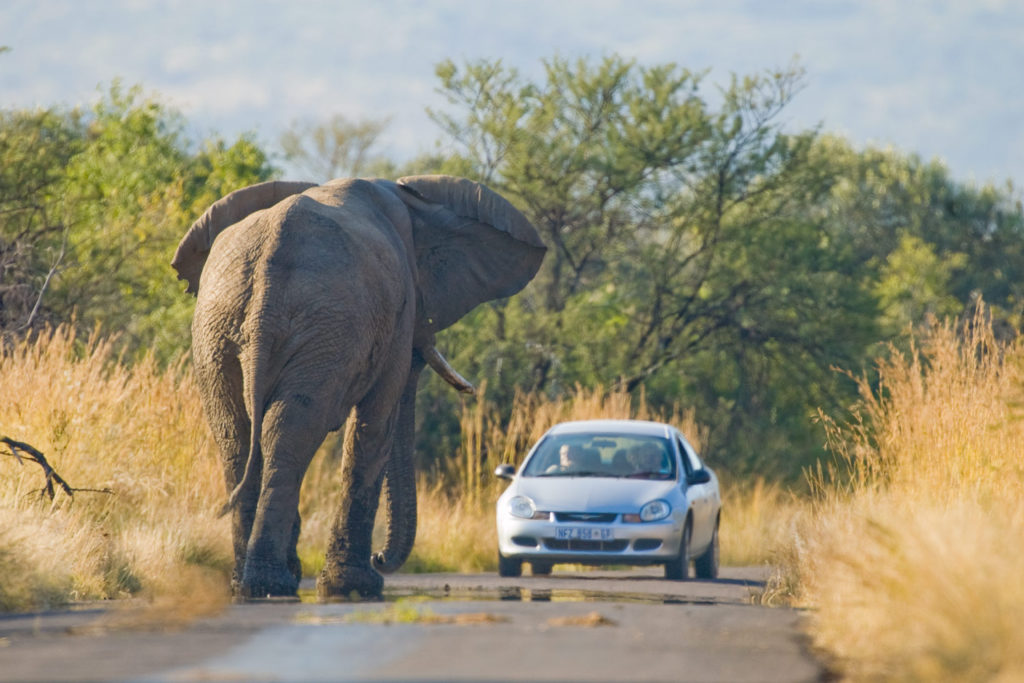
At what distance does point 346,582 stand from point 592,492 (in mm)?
4102

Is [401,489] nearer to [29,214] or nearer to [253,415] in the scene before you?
[253,415]

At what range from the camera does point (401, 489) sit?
13.1 m

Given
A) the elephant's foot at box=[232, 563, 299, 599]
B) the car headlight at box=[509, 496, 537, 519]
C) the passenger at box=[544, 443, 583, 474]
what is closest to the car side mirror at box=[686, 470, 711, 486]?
the passenger at box=[544, 443, 583, 474]

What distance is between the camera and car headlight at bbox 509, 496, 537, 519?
599 inches

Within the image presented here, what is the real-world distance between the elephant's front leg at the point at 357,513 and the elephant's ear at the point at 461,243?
1.71m

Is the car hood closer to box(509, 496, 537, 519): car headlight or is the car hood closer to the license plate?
box(509, 496, 537, 519): car headlight

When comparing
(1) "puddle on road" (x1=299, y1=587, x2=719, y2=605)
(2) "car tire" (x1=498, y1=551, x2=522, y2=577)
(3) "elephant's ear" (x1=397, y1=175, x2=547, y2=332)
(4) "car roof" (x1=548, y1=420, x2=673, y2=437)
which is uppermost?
(3) "elephant's ear" (x1=397, y1=175, x2=547, y2=332)

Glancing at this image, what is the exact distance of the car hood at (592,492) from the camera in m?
15.1

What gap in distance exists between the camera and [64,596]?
1159 cm

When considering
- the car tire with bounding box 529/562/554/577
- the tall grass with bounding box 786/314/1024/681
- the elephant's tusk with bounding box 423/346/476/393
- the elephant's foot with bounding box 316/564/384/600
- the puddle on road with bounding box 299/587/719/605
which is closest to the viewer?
the tall grass with bounding box 786/314/1024/681

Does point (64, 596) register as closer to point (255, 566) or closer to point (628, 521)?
point (255, 566)

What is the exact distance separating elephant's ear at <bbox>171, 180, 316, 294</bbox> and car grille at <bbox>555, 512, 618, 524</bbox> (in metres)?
3.99

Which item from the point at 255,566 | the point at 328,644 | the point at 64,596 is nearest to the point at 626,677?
the point at 328,644

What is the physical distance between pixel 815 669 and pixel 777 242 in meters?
22.1
